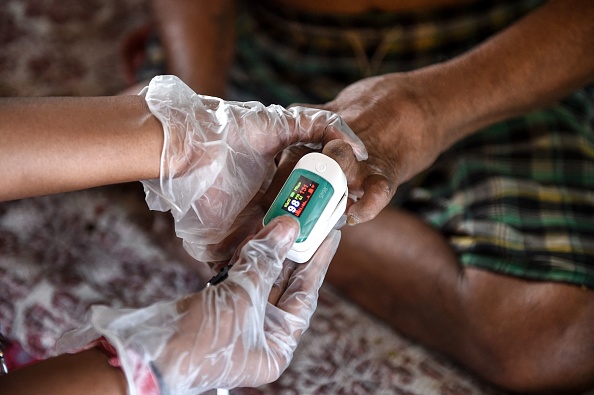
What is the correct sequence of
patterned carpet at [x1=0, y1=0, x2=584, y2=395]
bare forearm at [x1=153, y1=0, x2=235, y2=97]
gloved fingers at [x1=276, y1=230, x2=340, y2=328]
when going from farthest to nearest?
bare forearm at [x1=153, y1=0, x2=235, y2=97]
patterned carpet at [x1=0, y1=0, x2=584, y2=395]
gloved fingers at [x1=276, y1=230, x2=340, y2=328]

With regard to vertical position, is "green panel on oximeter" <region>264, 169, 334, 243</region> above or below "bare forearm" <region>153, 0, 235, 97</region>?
above

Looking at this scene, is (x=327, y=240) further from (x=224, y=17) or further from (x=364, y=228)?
(x=224, y=17)

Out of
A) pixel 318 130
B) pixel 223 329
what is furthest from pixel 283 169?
pixel 223 329

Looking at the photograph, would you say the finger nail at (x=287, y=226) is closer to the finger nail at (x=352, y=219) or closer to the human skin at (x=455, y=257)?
the finger nail at (x=352, y=219)

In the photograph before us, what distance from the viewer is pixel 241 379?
2.18 ft

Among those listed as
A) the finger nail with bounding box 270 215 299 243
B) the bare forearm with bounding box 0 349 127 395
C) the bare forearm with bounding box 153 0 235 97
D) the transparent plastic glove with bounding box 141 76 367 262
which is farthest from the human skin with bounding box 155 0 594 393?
the bare forearm with bounding box 0 349 127 395

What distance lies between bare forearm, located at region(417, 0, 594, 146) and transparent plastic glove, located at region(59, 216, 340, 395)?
42 cm

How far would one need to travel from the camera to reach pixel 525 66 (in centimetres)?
100

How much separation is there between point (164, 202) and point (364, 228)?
38 cm

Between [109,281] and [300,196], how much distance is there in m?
0.58

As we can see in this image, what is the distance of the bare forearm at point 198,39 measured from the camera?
3.78ft

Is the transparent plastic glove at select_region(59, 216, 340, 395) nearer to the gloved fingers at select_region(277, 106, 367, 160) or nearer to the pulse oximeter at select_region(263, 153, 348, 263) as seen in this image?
the pulse oximeter at select_region(263, 153, 348, 263)

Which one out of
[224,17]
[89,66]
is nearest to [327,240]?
[224,17]

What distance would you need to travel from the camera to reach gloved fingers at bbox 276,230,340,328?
28.4 inches
